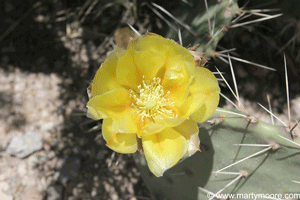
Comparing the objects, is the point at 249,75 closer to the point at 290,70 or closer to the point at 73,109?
the point at 290,70

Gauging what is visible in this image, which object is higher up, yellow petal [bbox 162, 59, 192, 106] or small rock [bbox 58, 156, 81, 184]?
yellow petal [bbox 162, 59, 192, 106]

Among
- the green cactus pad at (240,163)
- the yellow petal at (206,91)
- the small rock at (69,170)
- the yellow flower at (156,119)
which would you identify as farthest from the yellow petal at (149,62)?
the small rock at (69,170)

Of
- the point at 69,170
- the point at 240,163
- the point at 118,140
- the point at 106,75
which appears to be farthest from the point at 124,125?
the point at 69,170

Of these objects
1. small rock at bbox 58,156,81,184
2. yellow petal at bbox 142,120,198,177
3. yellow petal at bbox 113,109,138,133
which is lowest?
small rock at bbox 58,156,81,184

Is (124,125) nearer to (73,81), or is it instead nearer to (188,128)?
(188,128)

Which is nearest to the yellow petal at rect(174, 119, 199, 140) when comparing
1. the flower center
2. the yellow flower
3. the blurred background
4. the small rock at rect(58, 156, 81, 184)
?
the yellow flower

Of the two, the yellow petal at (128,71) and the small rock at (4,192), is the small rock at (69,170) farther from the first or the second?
the yellow petal at (128,71)

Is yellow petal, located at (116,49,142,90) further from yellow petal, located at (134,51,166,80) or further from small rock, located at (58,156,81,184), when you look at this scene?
small rock, located at (58,156,81,184)
